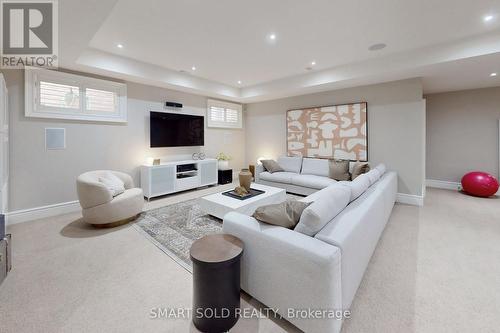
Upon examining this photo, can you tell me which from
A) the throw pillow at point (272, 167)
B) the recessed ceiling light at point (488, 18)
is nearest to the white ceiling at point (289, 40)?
the recessed ceiling light at point (488, 18)

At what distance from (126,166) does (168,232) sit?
2.35 metres

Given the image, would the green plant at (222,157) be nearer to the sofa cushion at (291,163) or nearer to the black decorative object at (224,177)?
the black decorative object at (224,177)

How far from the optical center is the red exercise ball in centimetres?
450

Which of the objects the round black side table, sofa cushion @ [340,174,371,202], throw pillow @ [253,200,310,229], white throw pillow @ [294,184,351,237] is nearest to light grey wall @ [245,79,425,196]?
sofa cushion @ [340,174,371,202]

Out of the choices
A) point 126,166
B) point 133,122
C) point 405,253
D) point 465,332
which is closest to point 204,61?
point 133,122

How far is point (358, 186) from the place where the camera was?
241 centimetres

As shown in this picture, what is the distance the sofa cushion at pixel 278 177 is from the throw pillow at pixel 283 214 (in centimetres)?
321

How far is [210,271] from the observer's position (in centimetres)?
142

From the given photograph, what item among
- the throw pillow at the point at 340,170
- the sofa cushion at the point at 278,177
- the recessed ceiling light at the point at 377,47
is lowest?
the sofa cushion at the point at 278,177

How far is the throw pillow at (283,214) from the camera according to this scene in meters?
1.68

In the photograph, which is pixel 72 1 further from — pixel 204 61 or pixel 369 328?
pixel 369 328

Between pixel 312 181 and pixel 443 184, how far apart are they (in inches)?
150

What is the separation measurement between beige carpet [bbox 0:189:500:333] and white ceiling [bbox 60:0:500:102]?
8.41 feet

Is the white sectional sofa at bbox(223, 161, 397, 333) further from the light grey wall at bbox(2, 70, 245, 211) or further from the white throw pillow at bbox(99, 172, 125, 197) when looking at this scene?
the light grey wall at bbox(2, 70, 245, 211)
